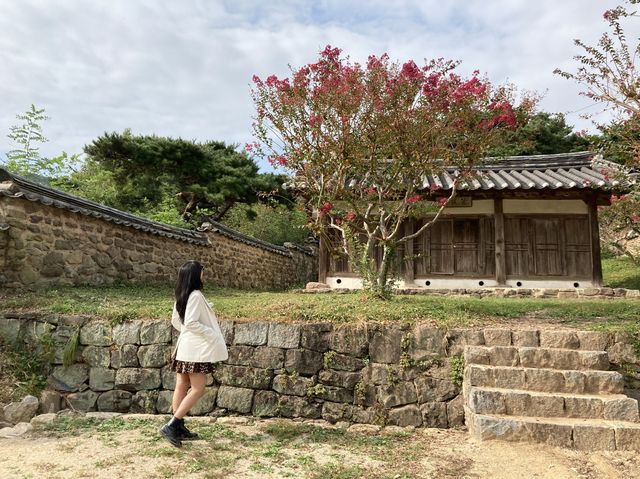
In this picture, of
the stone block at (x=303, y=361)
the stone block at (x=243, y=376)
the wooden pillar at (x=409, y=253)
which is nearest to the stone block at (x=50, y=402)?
the stone block at (x=243, y=376)

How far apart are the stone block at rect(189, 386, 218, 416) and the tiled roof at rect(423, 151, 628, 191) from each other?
21.6 feet

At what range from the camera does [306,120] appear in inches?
262

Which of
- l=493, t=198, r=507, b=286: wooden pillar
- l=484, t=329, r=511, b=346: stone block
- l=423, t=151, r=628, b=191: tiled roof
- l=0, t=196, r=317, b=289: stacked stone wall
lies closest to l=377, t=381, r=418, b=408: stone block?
l=484, t=329, r=511, b=346: stone block

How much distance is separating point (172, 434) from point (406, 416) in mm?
2668

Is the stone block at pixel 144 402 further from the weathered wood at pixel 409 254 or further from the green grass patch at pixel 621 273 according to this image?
the green grass patch at pixel 621 273

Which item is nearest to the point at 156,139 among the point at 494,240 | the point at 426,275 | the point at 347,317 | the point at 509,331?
the point at 426,275

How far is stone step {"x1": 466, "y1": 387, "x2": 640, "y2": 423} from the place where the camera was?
4.34 meters

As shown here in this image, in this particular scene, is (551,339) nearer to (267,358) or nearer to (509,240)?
(267,358)

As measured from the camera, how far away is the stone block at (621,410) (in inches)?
170

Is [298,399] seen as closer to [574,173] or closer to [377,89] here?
[377,89]

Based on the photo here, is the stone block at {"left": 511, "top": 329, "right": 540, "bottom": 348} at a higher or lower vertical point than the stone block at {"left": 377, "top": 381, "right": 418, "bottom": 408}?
higher

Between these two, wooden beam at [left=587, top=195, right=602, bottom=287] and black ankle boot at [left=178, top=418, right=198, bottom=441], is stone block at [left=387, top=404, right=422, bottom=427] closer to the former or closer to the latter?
black ankle boot at [left=178, top=418, right=198, bottom=441]

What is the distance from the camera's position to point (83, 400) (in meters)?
5.72

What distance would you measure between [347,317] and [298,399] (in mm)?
1197
